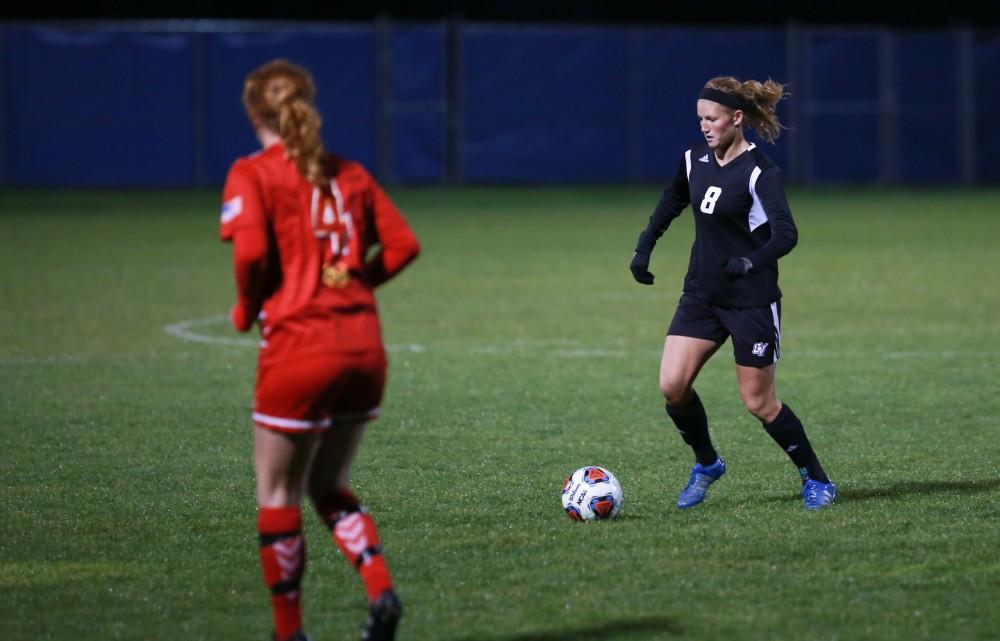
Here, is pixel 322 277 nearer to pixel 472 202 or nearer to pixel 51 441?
pixel 51 441

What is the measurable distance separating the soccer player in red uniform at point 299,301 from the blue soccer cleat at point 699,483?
2474mm

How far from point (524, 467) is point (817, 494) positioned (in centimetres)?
162

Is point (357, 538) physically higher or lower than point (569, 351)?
higher

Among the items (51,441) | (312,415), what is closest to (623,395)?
(51,441)

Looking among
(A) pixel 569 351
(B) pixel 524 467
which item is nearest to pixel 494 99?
(A) pixel 569 351

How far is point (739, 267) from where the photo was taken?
6262 millimetres

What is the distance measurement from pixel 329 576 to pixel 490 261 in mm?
13608

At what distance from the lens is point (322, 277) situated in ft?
14.9

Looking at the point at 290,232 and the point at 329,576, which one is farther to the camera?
the point at 329,576

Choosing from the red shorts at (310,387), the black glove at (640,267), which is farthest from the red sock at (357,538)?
the black glove at (640,267)

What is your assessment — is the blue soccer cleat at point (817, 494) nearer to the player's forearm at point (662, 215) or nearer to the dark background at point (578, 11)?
the player's forearm at point (662, 215)

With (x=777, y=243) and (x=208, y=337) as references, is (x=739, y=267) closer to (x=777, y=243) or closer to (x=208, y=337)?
(x=777, y=243)

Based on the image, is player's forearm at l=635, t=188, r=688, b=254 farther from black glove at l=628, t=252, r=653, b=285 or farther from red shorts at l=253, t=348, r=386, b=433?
red shorts at l=253, t=348, r=386, b=433

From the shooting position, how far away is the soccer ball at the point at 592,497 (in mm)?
6570
